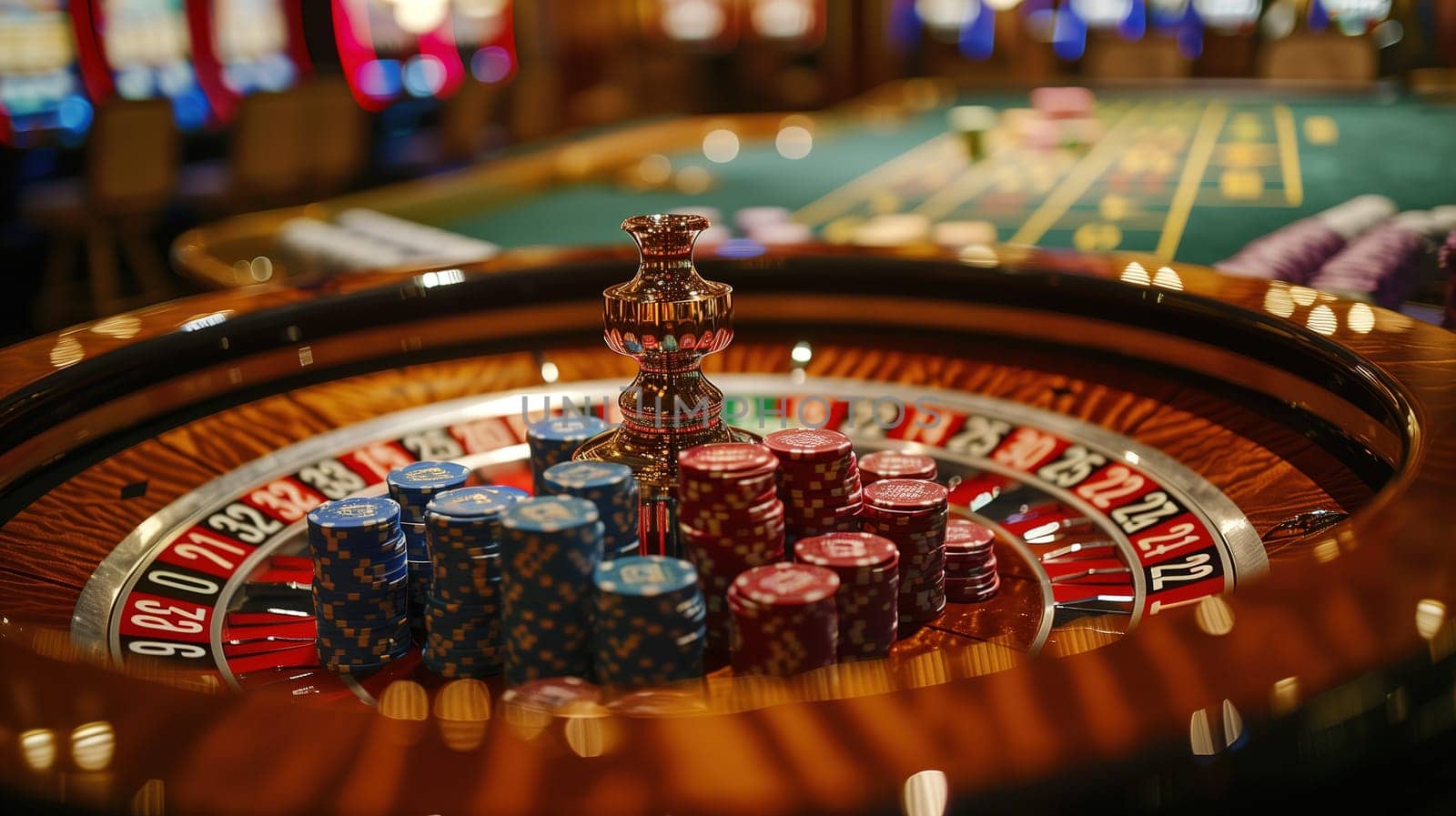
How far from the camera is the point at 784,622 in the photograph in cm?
131

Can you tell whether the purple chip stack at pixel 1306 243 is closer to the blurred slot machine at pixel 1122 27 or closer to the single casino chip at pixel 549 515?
the single casino chip at pixel 549 515

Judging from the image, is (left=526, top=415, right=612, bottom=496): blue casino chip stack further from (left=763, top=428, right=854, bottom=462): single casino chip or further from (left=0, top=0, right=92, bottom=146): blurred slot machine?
(left=0, top=0, right=92, bottom=146): blurred slot machine

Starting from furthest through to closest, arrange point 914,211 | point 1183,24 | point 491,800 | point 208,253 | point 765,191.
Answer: point 1183,24, point 765,191, point 914,211, point 208,253, point 491,800

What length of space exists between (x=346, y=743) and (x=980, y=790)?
447 millimetres

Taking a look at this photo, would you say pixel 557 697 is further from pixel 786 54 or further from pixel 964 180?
pixel 786 54

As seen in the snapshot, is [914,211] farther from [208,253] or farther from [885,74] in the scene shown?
[885,74]

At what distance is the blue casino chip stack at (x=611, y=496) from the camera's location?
4.87 ft

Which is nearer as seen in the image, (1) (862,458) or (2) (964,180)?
(1) (862,458)

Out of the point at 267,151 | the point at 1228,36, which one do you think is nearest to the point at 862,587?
the point at 267,151

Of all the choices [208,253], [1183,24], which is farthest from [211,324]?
[1183,24]

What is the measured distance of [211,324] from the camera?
2.28 meters

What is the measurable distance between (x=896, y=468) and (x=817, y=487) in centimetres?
28

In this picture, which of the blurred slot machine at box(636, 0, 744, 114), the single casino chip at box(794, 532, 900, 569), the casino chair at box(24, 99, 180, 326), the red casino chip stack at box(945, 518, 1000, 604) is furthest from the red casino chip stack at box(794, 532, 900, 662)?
the blurred slot machine at box(636, 0, 744, 114)

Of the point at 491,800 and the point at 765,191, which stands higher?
the point at 491,800
